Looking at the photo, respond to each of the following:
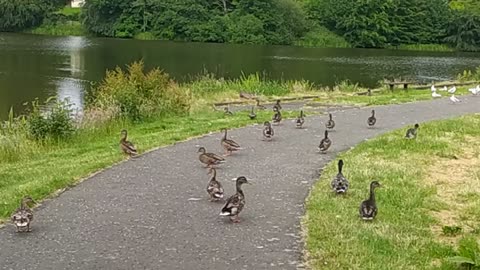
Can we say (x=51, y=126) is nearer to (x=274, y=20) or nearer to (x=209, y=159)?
(x=209, y=159)

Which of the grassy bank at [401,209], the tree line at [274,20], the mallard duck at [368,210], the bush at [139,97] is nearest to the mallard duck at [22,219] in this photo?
the grassy bank at [401,209]

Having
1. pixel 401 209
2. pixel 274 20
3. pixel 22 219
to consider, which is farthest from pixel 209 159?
pixel 274 20

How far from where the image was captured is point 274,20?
312ft

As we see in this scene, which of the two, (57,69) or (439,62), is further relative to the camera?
(439,62)

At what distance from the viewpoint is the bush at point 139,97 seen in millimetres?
19938

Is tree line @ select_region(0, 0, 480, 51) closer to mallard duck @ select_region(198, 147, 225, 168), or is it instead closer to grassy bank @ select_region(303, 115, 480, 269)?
grassy bank @ select_region(303, 115, 480, 269)

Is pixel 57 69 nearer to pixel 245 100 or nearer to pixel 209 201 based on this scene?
pixel 245 100

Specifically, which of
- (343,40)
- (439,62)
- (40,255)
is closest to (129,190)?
(40,255)

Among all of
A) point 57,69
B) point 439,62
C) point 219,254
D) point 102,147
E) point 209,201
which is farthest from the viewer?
point 439,62

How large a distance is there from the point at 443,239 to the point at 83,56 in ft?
180

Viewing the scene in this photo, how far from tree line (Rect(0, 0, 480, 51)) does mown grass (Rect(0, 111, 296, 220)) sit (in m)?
73.5

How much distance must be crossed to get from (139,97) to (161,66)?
31301 millimetres

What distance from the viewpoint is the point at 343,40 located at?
94.0m

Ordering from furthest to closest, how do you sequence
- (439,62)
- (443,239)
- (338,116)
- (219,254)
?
(439,62)
(338,116)
(443,239)
(219,254)
